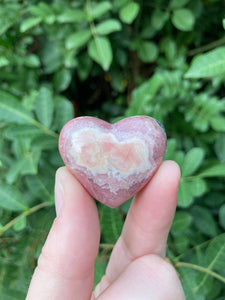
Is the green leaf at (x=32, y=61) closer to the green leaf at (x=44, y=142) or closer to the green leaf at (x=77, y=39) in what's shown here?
the green leaf at (x=77, y=39)

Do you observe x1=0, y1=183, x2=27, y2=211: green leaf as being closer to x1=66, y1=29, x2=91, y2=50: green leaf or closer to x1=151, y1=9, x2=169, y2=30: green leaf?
x1=66, y1=29, x2=91, y2=50: green leaf

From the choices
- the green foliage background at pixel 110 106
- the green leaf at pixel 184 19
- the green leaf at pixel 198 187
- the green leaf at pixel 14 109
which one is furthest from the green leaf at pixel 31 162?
the green leaf at pixel 184 19

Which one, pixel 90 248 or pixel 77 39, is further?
pixel 77 39

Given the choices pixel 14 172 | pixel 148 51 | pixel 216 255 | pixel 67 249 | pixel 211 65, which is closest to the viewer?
pixel 67 249

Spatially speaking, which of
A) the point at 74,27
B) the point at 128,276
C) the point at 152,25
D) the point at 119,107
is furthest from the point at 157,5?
the point at 128,276

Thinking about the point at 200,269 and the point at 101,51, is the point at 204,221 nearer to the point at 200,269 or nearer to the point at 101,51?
the point at 200,269

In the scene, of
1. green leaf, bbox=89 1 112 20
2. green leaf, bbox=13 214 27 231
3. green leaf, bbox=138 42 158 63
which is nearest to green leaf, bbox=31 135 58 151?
green leaf, bbox=13 214 27 231

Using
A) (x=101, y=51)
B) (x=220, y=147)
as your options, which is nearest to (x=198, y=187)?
(x=220, y=147)
